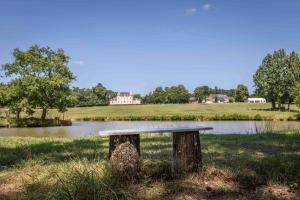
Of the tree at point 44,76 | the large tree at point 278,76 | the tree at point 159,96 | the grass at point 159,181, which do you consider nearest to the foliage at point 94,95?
the tree at point 159,96

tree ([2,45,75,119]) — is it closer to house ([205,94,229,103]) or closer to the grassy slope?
the grassy slope

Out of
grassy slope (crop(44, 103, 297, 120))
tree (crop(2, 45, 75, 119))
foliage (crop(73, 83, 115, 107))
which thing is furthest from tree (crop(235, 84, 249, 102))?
tree (crop(2, 45, 75, 119))

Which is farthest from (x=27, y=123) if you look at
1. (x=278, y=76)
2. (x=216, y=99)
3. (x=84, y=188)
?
(x=216, y=99)

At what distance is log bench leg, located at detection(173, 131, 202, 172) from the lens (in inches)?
206

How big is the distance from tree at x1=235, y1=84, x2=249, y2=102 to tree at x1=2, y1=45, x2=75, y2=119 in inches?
3170

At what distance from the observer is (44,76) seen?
3400cm

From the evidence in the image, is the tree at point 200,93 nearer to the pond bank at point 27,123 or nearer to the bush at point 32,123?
the bush at point 32,123

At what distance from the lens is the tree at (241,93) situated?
354 ft

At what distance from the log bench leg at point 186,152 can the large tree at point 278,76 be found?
50.1 meters

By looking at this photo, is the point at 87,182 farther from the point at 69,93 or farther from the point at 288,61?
the point at 288,61

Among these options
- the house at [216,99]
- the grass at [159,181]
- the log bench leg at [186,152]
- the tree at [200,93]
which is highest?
the tree at [200,93]

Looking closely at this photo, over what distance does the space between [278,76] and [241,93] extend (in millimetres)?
54765

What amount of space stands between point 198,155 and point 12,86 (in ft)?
101

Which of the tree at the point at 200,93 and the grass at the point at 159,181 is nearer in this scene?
the grass at the point at 159,181
